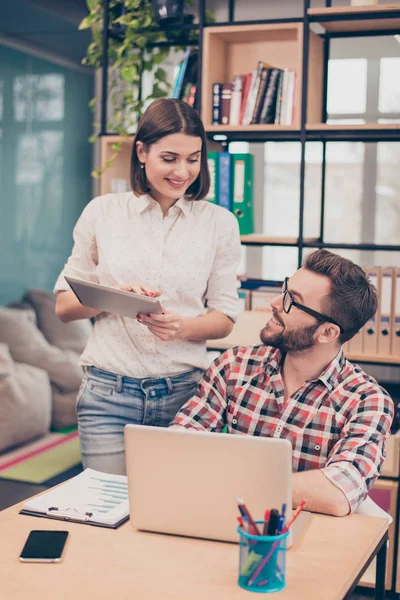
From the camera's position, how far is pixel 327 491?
1681mm

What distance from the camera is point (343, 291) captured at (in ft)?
6.59

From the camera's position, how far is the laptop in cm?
142

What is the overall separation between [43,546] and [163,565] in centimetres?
23

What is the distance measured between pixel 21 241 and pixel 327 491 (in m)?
3.90

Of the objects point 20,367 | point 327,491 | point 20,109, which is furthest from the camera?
point 20,109

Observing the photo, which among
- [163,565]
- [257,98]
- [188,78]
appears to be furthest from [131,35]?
[163,565]

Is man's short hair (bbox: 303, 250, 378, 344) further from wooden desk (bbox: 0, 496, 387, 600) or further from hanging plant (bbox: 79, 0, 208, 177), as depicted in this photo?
hanging plant (bbox: 79, 0, 208, 177)

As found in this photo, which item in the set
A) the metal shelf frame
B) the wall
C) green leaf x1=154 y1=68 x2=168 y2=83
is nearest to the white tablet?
the metal shelf frame

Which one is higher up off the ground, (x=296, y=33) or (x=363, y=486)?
(x=296, y=33)

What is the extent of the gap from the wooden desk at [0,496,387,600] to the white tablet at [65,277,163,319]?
0.52 m

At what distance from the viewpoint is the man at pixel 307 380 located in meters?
1.92

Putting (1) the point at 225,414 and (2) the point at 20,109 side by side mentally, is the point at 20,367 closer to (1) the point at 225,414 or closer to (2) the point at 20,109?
(2) the point at 20,109

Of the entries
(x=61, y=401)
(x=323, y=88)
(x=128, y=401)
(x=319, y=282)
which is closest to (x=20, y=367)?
(x=61, y=401)

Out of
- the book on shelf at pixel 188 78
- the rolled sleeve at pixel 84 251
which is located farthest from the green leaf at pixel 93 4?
the rolled sleeve at pixel 84 251
